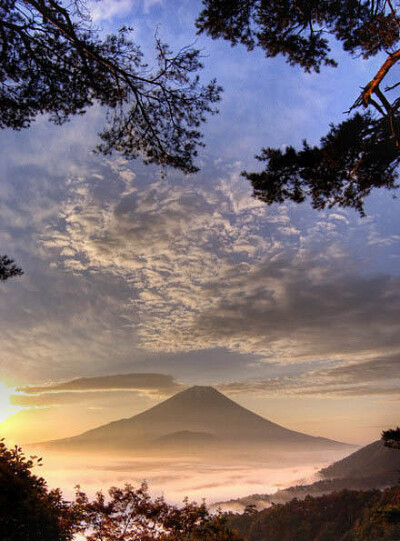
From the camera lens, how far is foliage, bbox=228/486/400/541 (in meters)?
55.4

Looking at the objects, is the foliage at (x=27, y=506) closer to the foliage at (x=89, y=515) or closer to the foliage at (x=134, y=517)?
the foliage at (x=89, y=515)

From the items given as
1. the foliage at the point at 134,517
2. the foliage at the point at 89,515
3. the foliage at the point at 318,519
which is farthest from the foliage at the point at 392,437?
the foliage at the point at 318,519

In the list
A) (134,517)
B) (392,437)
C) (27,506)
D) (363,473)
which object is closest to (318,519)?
(363,473)

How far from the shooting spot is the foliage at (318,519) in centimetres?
5544

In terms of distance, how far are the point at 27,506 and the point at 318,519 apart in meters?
72.3

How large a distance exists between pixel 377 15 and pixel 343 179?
384cm

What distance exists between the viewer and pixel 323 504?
67625 mm

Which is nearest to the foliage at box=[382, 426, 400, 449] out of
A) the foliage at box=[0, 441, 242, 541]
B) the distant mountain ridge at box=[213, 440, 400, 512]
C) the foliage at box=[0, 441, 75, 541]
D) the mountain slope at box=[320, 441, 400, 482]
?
the foliage at box=[0, 441, 242, 541]

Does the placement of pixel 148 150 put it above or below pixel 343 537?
above

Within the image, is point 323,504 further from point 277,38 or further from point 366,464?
point 277,38

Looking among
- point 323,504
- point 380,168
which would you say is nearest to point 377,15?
point 380,168

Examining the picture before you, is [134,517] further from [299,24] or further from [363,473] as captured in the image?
[363,473]

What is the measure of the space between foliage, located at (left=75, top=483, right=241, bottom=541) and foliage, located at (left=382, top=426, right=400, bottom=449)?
20.0 feet

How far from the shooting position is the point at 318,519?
64.0 m
